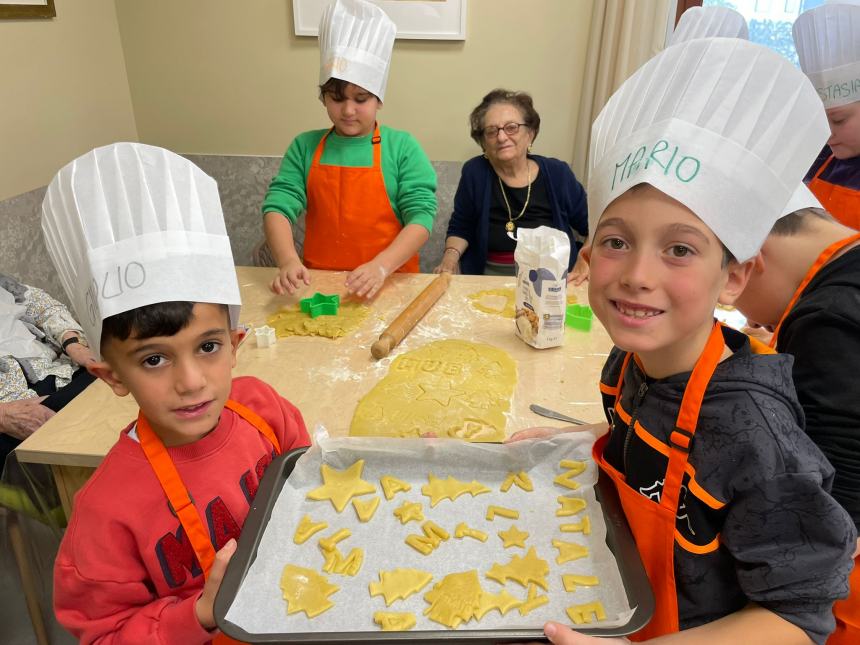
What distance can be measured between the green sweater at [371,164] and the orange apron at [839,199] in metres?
1.23

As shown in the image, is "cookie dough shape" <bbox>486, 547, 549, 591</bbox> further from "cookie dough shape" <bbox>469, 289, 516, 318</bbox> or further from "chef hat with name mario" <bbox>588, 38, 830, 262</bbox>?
"cookie dough shape" <bbox>469, 289, 516, 318</bbox>

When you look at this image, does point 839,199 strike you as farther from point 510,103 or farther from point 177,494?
point 177,494

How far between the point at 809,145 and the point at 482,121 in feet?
6.08

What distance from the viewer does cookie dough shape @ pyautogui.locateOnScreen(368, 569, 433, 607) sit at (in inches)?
32.8

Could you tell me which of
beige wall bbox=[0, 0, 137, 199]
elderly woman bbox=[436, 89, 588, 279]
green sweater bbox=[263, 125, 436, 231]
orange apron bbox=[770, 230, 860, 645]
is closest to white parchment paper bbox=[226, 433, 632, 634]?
orange apron bbox=[770, 230, 860, 645]

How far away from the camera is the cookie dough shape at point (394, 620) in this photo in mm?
785

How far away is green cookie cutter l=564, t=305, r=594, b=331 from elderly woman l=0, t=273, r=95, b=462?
140 centimetres

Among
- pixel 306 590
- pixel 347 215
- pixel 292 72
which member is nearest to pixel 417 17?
pixel 292 72

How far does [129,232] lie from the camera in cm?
80

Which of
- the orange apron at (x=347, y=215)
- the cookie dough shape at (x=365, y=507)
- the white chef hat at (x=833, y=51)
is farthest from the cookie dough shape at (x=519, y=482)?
the orange apron at (x=347, y=215)

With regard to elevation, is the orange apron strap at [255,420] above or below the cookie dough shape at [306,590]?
above

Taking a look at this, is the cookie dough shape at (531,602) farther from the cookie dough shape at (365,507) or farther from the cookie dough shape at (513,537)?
the cookie dough shape at (365,507)

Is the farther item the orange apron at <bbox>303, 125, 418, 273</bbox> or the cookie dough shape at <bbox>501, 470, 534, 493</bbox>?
the orange apron at <bbox>303, 125, 418, 273</bbox>

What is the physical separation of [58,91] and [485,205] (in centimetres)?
205
